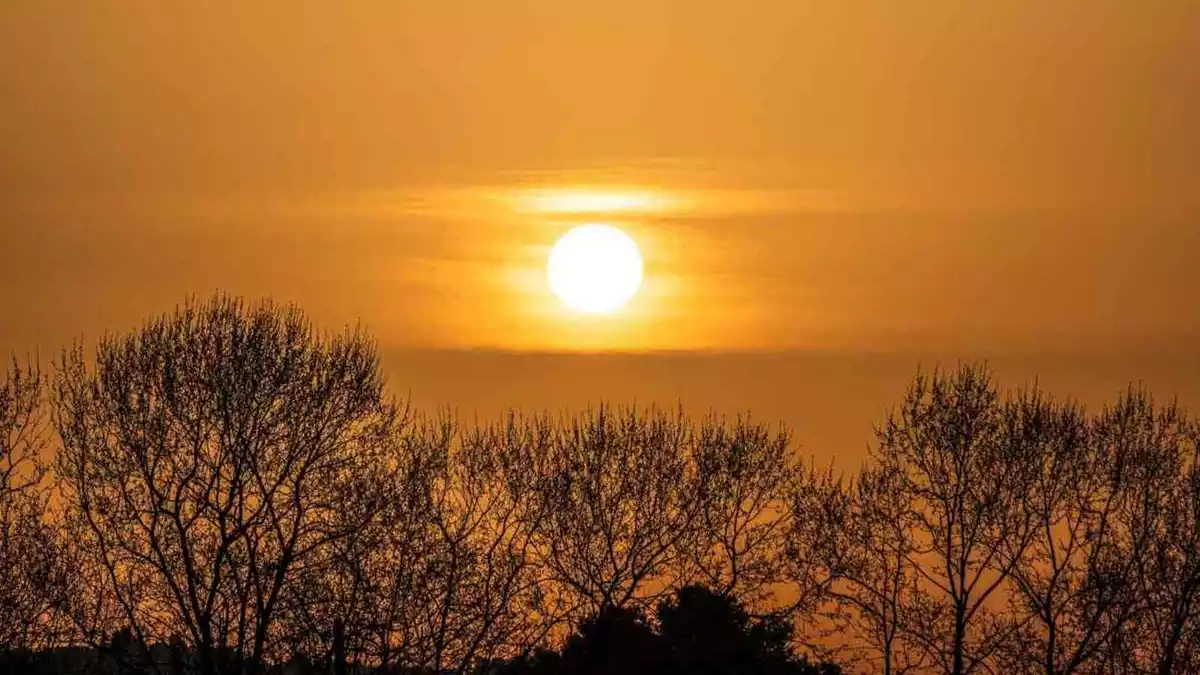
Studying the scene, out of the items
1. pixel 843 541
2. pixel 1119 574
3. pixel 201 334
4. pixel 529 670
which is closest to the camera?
pixel 529 670

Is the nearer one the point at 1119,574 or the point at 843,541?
the point at 1119,574

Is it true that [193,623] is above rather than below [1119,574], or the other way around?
below

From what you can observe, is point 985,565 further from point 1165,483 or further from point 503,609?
point 503,609

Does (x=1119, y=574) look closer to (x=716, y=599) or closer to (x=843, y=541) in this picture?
(x=843, y=541)

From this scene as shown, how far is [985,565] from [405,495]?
63.6ft

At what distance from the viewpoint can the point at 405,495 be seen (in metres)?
66.6

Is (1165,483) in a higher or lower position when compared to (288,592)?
higher

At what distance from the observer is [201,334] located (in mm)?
59375

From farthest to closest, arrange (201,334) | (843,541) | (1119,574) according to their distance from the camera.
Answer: (843,541), (1119,574), (201,334)

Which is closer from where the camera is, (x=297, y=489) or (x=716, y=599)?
(x=716, y=599)

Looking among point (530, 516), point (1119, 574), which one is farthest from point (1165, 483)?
point (530, 516)

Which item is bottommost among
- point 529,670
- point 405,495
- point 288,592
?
point 529,670

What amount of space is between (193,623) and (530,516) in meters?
Answer: 13.6

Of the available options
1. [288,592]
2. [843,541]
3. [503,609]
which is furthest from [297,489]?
[843,541]
